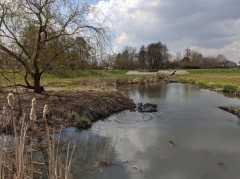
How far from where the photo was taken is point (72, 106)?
670 inches

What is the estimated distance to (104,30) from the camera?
20.7 m

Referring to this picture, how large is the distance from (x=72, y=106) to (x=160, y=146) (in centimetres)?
585

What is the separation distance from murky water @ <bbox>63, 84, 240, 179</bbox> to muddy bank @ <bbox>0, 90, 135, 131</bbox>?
742 millimetres

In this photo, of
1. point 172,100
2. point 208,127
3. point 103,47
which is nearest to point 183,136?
point 208,127

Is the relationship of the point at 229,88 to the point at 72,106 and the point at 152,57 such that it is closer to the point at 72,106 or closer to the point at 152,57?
the point at 72,106

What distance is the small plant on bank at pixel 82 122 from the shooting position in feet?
50.3

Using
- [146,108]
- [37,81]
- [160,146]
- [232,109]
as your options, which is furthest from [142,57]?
[160,146]

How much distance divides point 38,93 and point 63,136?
A: 722cm

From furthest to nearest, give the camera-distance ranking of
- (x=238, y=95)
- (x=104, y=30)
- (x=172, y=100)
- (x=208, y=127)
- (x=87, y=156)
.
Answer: (x=238, y=95) < (x=172, y=100) < (x=104, y=30) < (x=208, y=127) < (x=87, y=156)

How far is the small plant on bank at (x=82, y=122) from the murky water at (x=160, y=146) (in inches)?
13.9

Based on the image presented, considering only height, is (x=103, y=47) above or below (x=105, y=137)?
above

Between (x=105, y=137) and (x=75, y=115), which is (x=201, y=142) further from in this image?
(x=75, y=115)

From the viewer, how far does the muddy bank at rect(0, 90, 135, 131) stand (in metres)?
15.3

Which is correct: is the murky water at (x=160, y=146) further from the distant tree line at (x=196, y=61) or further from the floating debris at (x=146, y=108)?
the distant tree line at (x=196, y=61)
